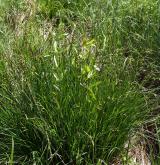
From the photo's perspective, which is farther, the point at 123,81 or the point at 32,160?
the point at 123,81

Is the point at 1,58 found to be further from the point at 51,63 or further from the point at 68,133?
the point at 68,133

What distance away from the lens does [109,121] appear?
2.44 m

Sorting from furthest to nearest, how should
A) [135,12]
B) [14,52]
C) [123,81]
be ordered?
[135,12] → [14,52] → [123,81]

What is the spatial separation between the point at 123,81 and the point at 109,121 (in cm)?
27

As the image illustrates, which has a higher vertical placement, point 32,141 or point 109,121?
point 109,121

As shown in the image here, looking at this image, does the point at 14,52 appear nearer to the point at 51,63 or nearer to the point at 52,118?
the point at 51,63

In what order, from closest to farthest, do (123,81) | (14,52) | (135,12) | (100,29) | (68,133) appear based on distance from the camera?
(68,133), (123,81), (14,52), (100,29), (135,12)

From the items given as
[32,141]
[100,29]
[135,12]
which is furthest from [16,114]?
[135,12]

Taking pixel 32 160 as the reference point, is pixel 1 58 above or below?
above

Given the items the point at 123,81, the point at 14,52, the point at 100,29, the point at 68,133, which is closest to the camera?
the point at 68,133

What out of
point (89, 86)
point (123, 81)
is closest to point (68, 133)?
point (89, 86)

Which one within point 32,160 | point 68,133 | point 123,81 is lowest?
point 32,160

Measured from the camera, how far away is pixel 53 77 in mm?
2453

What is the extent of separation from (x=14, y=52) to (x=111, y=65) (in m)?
0.62
